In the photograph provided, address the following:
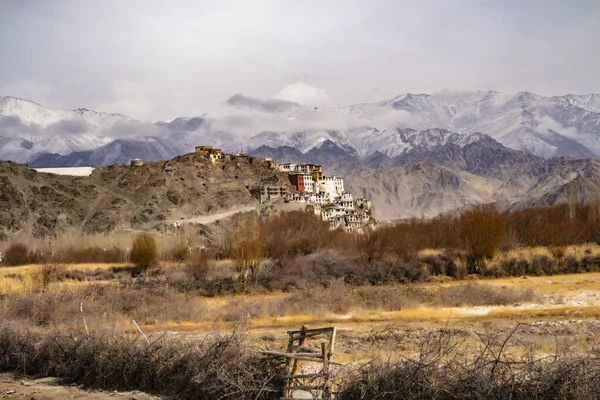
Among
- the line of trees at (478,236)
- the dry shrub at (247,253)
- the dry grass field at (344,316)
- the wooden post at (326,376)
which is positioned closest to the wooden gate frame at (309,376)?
the wooden post at (326,376)

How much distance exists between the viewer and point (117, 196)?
365 ft

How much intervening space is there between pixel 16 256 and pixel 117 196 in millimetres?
42583

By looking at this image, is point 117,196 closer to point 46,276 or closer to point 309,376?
point 46,276

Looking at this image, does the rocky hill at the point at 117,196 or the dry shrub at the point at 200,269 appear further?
the rocky hill at the point at 117,196

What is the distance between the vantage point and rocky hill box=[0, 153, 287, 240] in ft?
322

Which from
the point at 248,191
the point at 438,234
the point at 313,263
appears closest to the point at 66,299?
the point at 313,263

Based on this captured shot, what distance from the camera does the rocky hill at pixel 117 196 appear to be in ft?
322

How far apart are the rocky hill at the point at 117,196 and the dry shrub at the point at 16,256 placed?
71.3 ft

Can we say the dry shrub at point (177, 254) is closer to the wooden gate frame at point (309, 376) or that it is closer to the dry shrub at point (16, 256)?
the dry shrub at point (16, 256)

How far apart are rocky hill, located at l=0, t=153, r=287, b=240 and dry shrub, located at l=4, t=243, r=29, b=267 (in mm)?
21736

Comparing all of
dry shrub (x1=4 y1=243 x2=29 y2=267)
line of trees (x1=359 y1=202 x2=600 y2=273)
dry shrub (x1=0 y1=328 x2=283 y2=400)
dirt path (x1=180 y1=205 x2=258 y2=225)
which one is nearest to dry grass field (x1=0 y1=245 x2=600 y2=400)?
dry shrub (x1=0 y1=328 x2=283 y2=400)

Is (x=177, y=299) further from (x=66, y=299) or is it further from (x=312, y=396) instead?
(x=312, y=396)

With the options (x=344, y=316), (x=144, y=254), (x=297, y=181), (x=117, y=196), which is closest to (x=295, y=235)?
(x=144, y=254)

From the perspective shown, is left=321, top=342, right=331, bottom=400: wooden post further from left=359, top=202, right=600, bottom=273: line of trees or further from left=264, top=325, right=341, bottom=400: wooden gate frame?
left=359, top=202, right=600, bottom=273: line of trees
